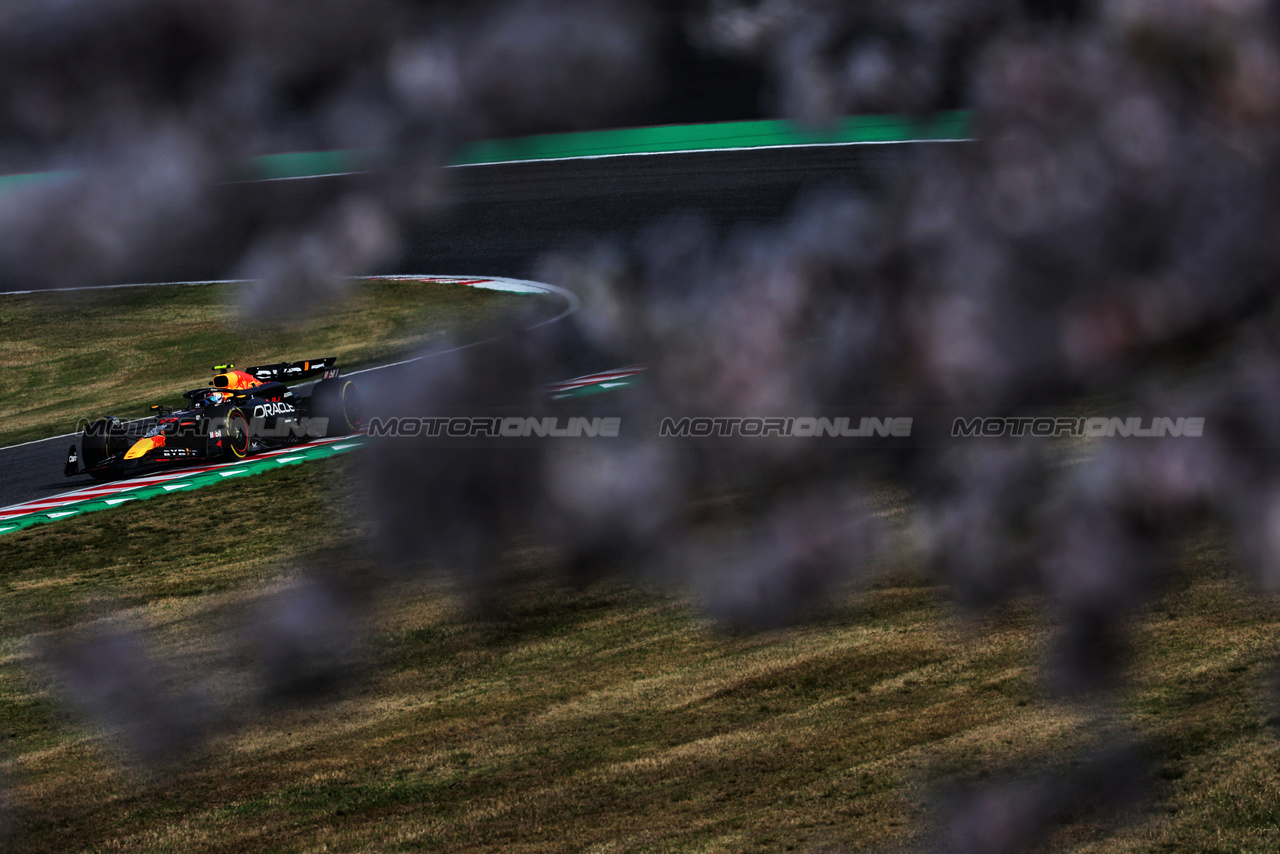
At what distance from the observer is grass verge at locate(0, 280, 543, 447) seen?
19703mm

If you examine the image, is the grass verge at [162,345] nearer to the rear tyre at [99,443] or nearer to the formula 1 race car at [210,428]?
the formula 1 race car at [210,428]

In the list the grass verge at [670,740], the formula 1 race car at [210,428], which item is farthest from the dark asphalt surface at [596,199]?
the grass verge at [670,740]

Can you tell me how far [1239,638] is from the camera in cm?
812

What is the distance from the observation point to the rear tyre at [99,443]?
15.3m

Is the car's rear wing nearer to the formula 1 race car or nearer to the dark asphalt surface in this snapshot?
the formula 1 race car

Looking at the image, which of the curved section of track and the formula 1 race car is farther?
the formula 1 race car

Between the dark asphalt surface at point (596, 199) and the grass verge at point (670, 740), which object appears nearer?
the grass verge at point (670, 740)

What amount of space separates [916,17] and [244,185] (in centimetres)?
111

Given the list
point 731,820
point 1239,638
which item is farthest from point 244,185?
point 1239,638

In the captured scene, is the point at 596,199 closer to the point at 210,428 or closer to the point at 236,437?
the point at 236,437

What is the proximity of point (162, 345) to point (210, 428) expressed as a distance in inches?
301

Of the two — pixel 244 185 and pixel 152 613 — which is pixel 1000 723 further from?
pixel 152 613

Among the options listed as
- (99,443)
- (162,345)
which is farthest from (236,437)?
(162,345)

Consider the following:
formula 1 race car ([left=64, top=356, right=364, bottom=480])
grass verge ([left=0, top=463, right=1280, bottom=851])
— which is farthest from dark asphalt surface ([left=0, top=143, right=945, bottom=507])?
grass verge ([left=0, top=463, right=1280, bottom=851])
